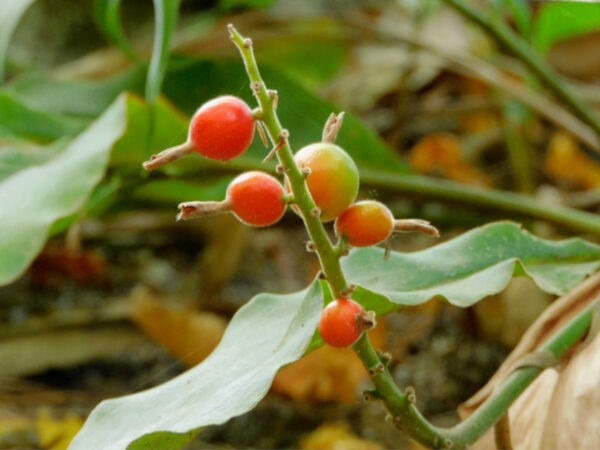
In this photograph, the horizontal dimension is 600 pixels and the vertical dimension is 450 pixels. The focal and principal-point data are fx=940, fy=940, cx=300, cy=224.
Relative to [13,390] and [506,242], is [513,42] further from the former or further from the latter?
[13,390]

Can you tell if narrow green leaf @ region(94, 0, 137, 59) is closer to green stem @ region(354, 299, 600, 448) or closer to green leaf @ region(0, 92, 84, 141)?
green leaf @ region(0, 92, 84, 141)

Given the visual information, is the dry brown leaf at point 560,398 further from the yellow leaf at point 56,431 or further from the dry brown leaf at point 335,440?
the yellow leaf at point 56,431

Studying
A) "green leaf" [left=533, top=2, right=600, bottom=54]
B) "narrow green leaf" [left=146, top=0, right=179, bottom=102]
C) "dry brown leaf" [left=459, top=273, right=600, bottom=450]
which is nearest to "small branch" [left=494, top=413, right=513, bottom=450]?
"dry brown leaf" [left=459, top=273, right=600, bottom=450]

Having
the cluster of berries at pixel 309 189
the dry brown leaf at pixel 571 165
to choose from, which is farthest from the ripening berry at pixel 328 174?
the dry brown leaf at pixel 571 165

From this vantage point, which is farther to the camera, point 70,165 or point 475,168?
point 475,168

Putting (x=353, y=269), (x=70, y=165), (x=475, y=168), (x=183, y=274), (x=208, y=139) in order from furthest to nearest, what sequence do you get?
(x=475, y=168) → (x=183, y=274) → (x=70, y=165) → (x=353, y=269) → (x=208, y=139)

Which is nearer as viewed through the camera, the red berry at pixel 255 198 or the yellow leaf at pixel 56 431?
the red berry at pixel 255 198

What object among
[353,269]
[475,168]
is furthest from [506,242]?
[475,168]
